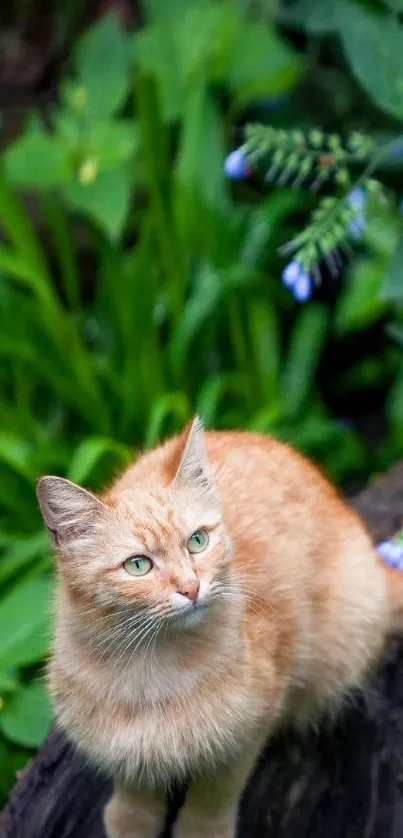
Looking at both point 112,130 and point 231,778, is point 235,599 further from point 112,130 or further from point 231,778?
point 112,130

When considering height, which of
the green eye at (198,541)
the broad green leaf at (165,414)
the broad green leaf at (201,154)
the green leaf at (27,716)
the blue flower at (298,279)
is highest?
the broad green leaf at (201,154)

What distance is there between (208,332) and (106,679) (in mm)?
1665

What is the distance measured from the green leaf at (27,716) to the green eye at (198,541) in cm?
77

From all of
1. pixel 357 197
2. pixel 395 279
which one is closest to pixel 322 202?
pixel 357 197

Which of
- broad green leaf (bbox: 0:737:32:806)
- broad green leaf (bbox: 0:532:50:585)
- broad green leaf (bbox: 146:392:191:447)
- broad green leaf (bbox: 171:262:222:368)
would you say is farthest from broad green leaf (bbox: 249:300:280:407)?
broad green leaf (bbox: 0:737:32:806)

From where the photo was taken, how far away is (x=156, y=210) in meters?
2.84

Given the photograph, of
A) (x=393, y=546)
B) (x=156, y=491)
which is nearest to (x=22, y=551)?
(x=393, y=546)

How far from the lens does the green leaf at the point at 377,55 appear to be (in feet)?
6.68

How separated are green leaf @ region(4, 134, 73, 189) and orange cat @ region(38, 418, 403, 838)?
4.24 feet

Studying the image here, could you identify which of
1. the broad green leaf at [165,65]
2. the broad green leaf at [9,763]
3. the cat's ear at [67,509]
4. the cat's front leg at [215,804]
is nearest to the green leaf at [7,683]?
the broad green leaf at [9,763]

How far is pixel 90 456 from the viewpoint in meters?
2.43

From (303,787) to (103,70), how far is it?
2113mm

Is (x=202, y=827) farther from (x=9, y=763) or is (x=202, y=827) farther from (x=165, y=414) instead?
(x=165, y=414)

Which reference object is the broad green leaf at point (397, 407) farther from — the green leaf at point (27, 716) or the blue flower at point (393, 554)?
the green leaf at point (27, 716)
